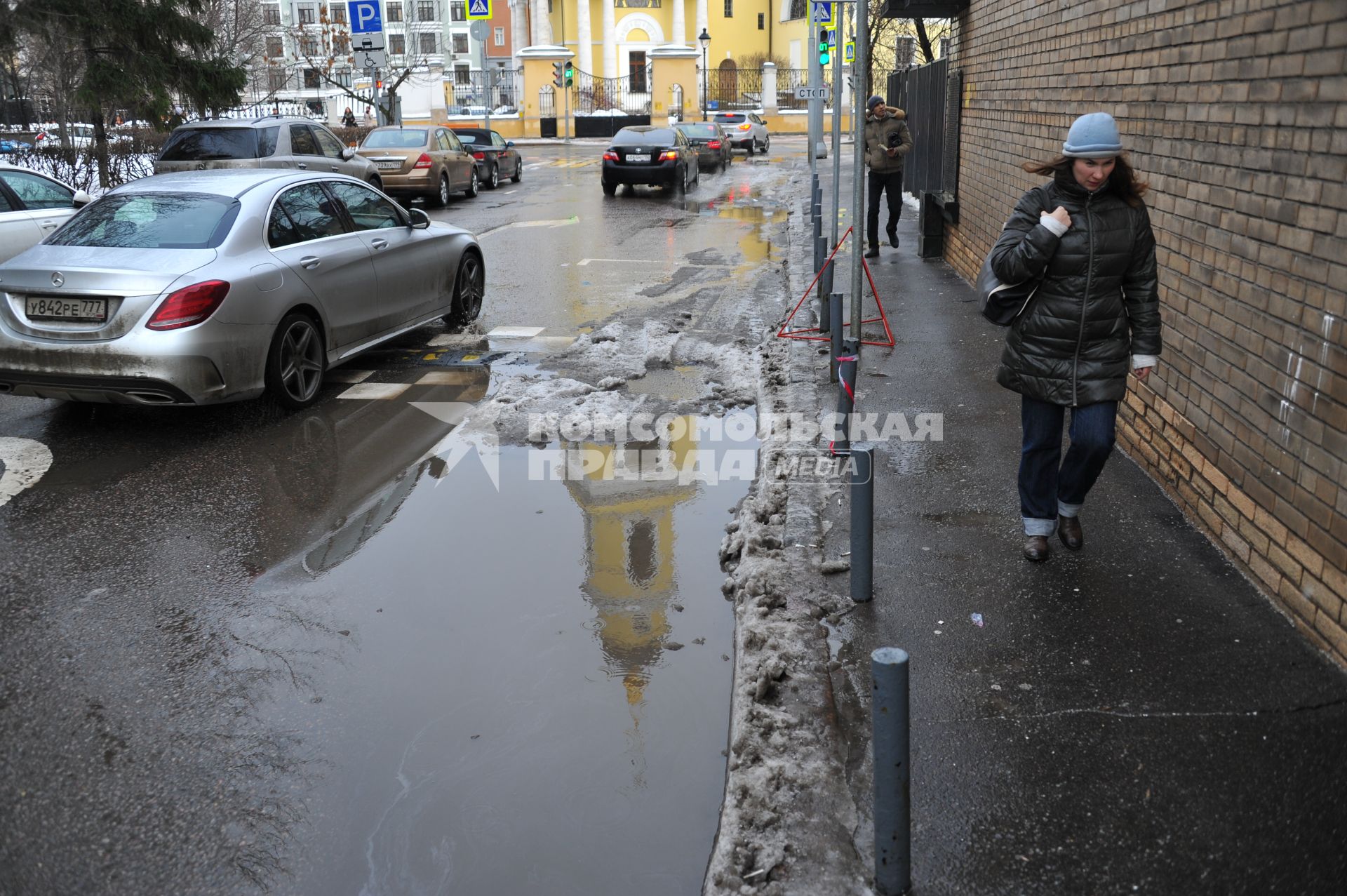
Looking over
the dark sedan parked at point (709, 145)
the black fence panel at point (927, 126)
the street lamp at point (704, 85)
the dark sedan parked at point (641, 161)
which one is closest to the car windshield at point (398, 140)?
the dark sedan parked at point (641, 161)

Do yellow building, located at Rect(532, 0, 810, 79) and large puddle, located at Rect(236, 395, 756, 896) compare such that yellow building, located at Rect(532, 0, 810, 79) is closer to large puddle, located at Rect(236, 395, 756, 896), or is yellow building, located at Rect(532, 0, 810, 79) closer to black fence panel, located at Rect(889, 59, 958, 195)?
black fence panel, located at Rect(889, 59, 958, 195)

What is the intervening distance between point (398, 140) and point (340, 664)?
71.3ft

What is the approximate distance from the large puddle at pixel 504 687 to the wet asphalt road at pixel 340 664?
0.01 m

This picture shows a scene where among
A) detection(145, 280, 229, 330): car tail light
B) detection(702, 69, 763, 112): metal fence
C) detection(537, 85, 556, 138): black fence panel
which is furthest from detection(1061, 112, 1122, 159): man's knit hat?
detection(702, 69, 763, 112): metal fence

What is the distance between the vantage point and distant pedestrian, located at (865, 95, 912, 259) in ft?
46.7

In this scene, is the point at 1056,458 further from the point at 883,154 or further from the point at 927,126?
the point at 883,154

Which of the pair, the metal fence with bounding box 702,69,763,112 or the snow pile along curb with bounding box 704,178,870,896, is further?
the metal fence with bounding box 702,69,763,112

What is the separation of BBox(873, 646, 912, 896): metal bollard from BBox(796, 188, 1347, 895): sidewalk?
5.2 inches

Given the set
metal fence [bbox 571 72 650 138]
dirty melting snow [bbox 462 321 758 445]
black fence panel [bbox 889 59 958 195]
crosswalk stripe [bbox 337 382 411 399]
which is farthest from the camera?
metal fence [bbox 571 72 650 138]

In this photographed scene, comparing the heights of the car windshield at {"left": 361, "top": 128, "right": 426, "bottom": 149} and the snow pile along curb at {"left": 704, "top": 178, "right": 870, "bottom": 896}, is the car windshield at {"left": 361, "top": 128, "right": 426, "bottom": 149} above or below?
above

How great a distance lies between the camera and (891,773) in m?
2.94

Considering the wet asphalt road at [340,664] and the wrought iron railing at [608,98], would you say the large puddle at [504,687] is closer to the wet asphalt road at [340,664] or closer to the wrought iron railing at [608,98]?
the wet asphalt road at [340,664]

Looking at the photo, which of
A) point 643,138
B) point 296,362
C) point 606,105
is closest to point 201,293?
point 296,362

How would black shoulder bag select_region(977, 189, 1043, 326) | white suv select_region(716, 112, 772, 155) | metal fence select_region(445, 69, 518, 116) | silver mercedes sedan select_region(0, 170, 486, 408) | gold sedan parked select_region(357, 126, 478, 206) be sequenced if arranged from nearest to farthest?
black shoulder bag select_region(977, 189, 1043, 326) < silver mercedes sedan select_region(0, 170, 486, 408) < gold sedan parked select_region(357, 126, 478, 206) < white suv select_region(716, 112, 772, 155) < metal fence select_region(445, 69, 518, 116)
